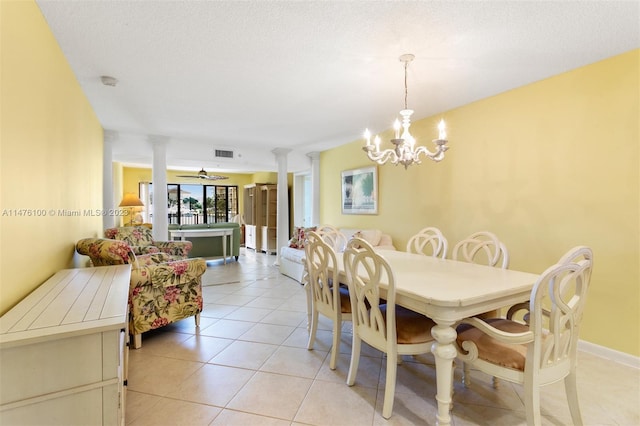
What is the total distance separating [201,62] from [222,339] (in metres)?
2.34

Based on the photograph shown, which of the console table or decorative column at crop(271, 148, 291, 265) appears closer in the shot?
the console table

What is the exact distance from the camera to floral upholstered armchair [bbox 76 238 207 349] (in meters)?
2.53

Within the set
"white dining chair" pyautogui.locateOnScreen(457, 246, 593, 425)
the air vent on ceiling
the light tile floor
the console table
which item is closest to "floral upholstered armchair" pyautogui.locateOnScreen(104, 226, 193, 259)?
the console table

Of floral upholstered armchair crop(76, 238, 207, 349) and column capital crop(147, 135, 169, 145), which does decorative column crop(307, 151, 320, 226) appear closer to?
column capital crop(147, 135, 169, 145)

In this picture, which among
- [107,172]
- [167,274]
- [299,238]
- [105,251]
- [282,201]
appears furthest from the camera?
[282,201]

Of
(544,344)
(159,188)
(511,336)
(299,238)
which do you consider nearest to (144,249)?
(159,188)

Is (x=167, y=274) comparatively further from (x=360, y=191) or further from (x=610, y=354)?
(x=610, y=354)

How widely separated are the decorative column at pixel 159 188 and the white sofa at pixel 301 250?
1.95 meters

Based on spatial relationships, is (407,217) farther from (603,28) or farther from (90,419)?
(90,419)

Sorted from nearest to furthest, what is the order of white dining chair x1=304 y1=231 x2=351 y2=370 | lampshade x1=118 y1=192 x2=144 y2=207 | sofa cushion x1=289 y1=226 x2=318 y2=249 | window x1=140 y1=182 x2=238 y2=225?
1. white dining chair x1=304 y1=231 x2=351 y2=370
2. sofa cushion x1=289 y1=226 x2=318 y2=249
3. lampshade x1=118 y1=192 x2=144 y2=207
4. window x1=140 y1=182 x2=238 y2=225

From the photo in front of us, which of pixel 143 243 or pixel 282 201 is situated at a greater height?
pixel 282 201

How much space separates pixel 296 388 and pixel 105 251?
73.5 inches

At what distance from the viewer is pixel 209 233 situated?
20.0ft

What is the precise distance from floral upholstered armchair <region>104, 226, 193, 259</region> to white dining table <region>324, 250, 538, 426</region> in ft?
11.4
